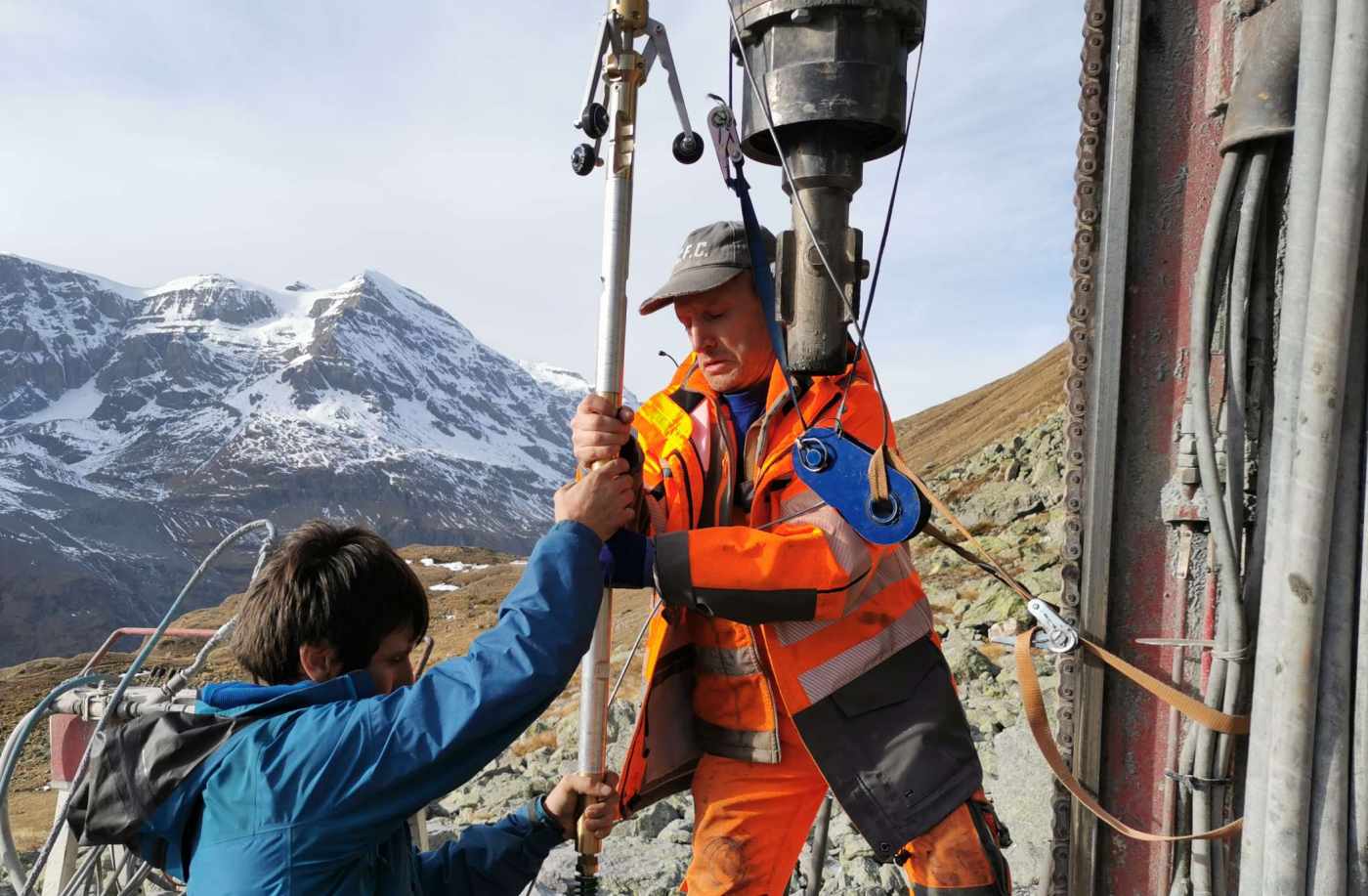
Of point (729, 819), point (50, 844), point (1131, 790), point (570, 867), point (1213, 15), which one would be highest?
point (1213, 15)

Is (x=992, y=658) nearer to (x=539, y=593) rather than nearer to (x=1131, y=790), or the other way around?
(x=1131, y=790)

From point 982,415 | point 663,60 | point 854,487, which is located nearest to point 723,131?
point 663,60

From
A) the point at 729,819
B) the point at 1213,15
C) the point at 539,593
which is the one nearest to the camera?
the point at 539,593

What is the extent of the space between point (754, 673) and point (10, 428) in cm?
22053

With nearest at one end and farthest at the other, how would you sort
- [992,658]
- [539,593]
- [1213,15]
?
1. [539,593]
2. [1213,15]
3. [992,658]

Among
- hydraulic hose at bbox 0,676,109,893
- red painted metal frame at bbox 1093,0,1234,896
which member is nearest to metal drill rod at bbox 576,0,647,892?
red painted metal frame at bbox 1093,0,1234,896


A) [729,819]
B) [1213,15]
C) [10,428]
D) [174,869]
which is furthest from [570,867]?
[10,428]

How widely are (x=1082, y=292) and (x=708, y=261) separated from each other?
994 millimetres

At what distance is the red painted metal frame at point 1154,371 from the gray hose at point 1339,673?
0.47 m

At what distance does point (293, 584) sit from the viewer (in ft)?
7.21

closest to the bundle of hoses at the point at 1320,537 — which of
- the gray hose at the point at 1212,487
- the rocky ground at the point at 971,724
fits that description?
the gray hose at the point at 1212,487

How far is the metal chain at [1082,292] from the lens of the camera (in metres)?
2.62

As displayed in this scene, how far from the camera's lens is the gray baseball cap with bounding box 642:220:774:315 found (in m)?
3.04

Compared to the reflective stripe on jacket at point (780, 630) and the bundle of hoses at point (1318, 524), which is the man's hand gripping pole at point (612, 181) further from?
the bundle of hoses at point (1318, 524)
